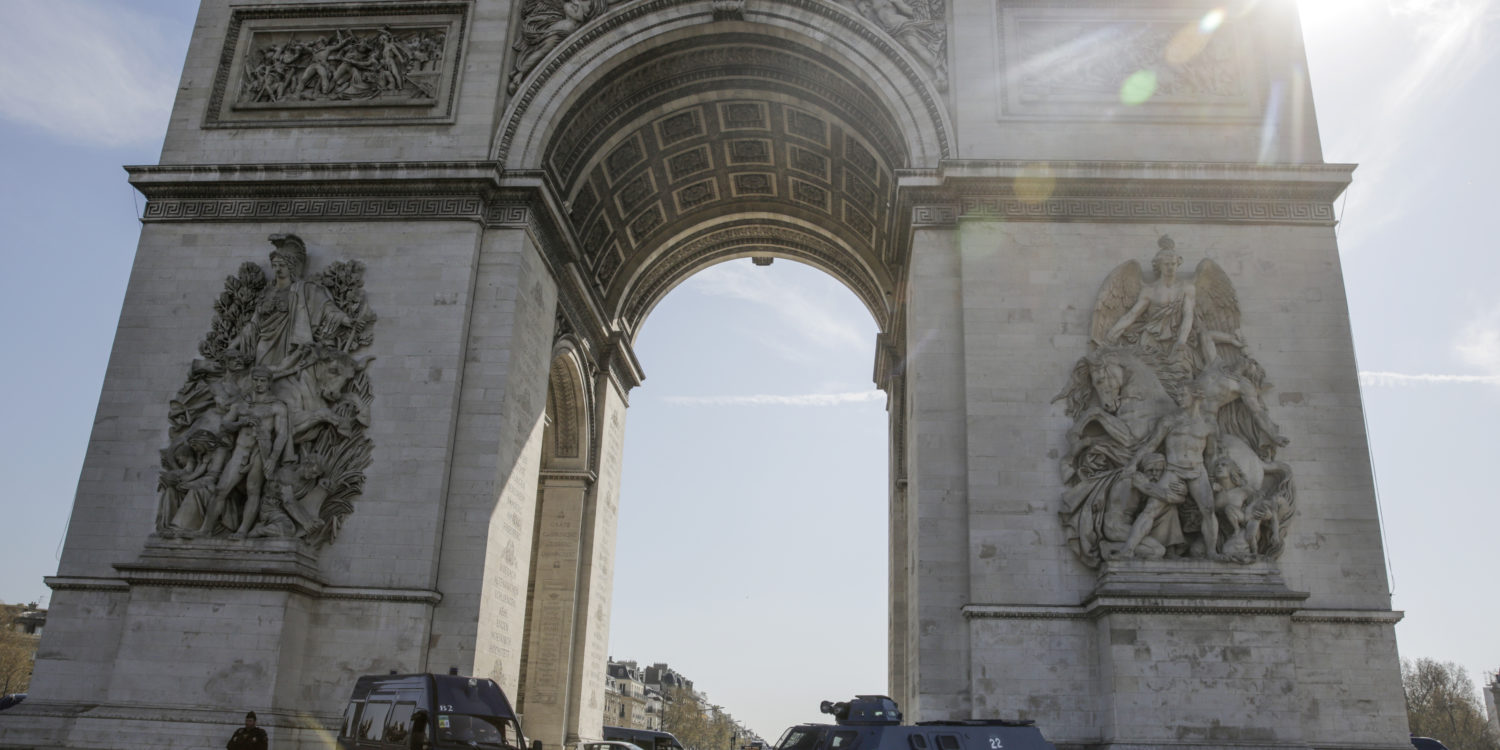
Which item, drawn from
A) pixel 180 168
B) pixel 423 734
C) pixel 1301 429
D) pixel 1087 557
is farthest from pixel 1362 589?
pixel 180 168

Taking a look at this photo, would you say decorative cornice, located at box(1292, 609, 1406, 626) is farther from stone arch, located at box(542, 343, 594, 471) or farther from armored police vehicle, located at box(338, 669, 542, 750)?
stone arch, located at box(542, 343, 594, 471)

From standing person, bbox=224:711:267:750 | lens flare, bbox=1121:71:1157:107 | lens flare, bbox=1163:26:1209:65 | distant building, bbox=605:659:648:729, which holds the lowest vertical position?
standing person, bbox=224:711:267:750

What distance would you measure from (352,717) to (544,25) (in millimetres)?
13816

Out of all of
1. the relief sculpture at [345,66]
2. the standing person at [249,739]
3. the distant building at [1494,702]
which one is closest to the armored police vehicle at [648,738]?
the standing person at [249,739]

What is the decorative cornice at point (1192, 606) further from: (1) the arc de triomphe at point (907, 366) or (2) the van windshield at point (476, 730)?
(2) the van windshield at point (476, 730)

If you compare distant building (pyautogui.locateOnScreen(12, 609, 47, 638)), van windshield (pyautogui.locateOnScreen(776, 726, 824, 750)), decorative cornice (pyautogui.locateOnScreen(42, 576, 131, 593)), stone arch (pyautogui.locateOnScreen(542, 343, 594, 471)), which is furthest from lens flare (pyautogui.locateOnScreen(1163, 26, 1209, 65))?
distant building (pyautogui.locateOnScreen(12, 609, 47, 638))

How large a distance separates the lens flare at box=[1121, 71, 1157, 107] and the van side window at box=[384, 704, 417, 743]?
16027mm

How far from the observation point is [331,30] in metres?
22.6

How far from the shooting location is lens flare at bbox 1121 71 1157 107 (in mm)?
20688

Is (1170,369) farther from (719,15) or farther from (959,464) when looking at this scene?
(719,15)

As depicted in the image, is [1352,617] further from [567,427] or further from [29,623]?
[29,623]

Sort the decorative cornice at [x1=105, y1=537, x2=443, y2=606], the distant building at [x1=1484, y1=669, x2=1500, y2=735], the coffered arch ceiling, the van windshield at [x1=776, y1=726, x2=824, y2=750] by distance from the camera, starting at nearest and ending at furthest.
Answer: the van windshield at [x1=776, y1=726, x2=824, y2=750] < the decorative cornice at [x1=105, y1=537, x2=443, y2=606] < the coffered arch ceiling < the distant building at [x1=1484, y1=669, x2=1500, y2=735]

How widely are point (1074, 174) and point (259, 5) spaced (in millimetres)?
16438

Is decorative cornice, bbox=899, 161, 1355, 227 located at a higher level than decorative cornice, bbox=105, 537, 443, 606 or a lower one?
higher
